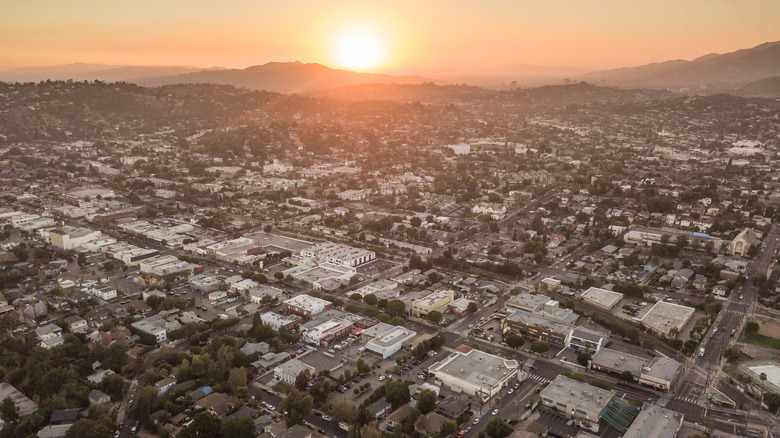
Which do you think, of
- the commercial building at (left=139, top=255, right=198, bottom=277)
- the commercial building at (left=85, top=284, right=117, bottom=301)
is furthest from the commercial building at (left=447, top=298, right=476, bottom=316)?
the commercial building at (left=85, top=284, right=117, bottom=301)

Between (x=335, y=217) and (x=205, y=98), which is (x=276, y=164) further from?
(x=205, y=98)

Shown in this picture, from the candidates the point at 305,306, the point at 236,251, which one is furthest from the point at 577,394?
the point at 236,251

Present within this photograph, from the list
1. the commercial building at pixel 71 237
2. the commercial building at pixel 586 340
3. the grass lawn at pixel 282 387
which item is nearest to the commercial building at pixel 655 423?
the commercial building at pixel 586 340

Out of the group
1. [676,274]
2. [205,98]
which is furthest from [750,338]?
[205,98]

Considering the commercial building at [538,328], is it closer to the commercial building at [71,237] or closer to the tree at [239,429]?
the tree at [239,429]

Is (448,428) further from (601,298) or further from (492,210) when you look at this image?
(492,210)

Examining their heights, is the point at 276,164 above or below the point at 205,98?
below

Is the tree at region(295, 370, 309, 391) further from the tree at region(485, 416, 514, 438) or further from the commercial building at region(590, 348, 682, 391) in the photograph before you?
the commercial building at region(590, 348, 682, 391)
